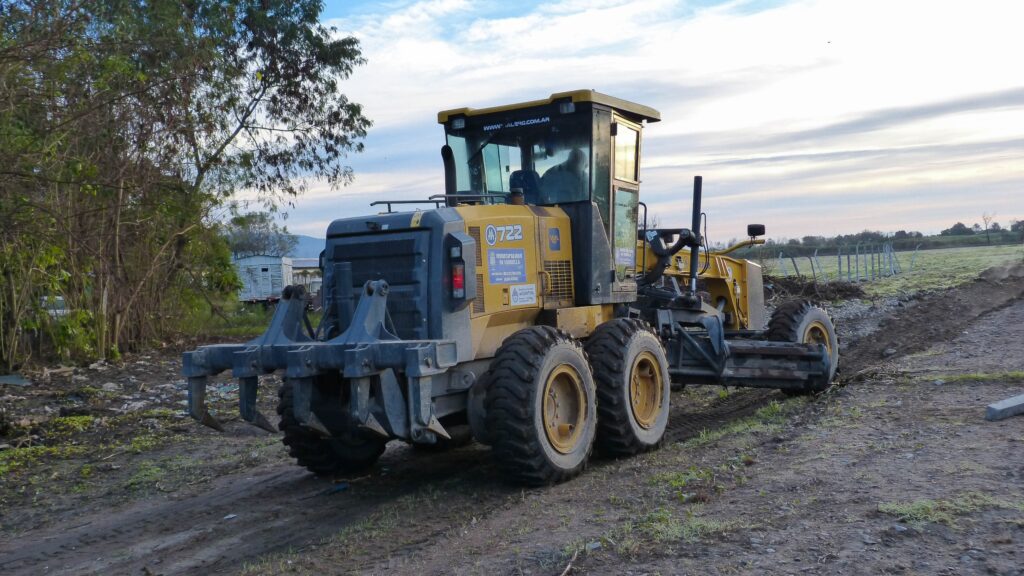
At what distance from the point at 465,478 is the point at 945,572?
4154 millimetres

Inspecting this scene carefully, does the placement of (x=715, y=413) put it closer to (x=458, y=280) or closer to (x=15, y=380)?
(x=458, y=280)

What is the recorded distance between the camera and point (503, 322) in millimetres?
7879

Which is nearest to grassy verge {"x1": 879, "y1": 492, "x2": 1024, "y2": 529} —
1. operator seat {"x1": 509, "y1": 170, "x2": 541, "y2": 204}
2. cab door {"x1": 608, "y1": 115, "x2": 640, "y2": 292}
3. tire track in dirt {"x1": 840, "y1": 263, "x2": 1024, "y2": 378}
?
cab door {"x1": 608, "y1": 115, "x2": 640, "y2": 292}

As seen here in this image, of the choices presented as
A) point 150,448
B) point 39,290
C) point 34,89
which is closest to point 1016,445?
point 150,448

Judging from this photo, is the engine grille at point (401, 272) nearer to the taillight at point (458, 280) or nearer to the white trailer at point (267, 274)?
the taillight at point (458, 280)

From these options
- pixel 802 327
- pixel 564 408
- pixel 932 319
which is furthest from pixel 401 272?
pixel 932 319

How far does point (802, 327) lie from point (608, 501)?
5578mm

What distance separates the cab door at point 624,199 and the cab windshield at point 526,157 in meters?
0.41

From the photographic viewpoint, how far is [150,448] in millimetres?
10367

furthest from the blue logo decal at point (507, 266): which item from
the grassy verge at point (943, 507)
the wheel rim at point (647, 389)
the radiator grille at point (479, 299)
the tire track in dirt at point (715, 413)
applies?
the grassy verge at point (943, 507)

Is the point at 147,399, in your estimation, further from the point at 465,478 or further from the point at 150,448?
the point at 465,478

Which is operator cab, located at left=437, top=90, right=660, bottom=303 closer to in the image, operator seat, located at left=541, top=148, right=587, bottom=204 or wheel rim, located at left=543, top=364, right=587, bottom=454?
operator seat, located at left=541, top=148, right=587, bottom=204

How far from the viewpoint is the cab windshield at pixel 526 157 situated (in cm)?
855

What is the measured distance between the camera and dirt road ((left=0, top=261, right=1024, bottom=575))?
519cm
